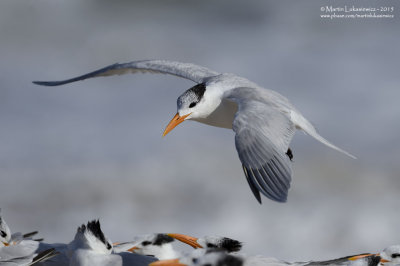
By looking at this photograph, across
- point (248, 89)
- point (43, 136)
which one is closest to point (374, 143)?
point (43, 136)

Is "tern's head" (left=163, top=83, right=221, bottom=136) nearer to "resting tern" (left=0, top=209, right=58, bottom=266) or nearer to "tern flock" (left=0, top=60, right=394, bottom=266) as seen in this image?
"tern flock" (left=0, top=60, right=394, bottom=266)

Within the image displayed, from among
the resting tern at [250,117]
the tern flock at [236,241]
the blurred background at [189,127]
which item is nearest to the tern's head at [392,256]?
the tern flock at [236,241]

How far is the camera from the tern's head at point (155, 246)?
4289 mm

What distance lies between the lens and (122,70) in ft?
19.7

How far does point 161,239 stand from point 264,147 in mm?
959

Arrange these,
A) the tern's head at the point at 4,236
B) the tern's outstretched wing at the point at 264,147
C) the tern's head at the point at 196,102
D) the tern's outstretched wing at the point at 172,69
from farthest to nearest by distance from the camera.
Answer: the tern's outstretched wing at the point at 172,69, the tern's head at the point at 196,102, the tern's head at the point at 4,236, the tern's outstretched wing at the point at 264,147

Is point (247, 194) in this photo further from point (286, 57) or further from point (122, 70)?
point (286, 57)

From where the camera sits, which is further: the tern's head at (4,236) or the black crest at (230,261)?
the tern's head at (4,236)

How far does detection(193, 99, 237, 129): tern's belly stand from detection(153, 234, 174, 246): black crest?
1.07m

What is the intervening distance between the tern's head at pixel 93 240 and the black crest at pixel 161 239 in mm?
566

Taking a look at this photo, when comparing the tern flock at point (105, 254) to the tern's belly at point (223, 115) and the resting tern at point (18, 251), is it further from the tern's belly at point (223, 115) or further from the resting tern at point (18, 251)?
the tern's belly at point (223, 115)

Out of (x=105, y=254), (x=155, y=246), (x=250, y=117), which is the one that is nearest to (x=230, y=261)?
(x=105, y=254)

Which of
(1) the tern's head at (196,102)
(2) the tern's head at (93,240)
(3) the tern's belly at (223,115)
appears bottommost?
(2) the tern's head at (93,240)

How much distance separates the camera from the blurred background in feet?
28.1
